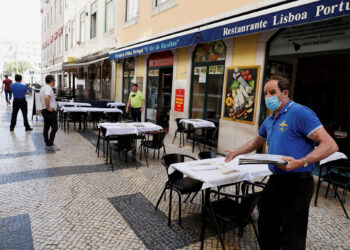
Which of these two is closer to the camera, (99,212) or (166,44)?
(99,212)

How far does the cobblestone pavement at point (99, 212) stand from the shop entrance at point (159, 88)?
5127mm

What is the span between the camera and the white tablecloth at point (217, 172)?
2.70m

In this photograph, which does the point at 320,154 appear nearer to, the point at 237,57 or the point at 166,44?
the point at 237,57

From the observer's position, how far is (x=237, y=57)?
6730 mm

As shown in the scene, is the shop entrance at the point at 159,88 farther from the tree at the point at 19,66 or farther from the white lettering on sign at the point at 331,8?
the tree at the point at 19,66

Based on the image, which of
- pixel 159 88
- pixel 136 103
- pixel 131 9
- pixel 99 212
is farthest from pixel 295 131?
pixel 131 9

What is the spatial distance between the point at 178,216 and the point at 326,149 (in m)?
2.29

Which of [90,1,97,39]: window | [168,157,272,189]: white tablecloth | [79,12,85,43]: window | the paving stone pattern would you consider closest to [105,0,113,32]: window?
[90,1,97,39]: window

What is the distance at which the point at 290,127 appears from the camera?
2.02 metres

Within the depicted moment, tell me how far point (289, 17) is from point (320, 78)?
4.87 metres

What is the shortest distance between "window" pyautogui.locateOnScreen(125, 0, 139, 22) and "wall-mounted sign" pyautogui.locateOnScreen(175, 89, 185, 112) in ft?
18.2

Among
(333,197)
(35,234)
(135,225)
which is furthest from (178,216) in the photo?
(333,197)

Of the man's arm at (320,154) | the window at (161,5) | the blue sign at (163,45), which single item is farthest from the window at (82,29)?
the man's arm at (320,154)

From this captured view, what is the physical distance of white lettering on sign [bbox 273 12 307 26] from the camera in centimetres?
446
